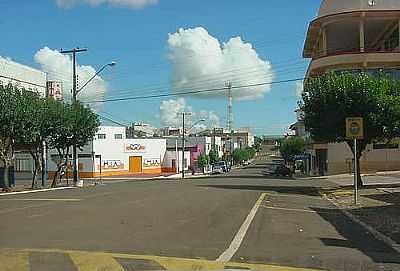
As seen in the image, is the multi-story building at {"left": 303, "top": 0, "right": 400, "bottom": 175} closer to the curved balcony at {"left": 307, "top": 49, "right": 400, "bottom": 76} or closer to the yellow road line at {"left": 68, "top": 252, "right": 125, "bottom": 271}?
the curved balcony at {"left": 307, "top": 49, "right": 400, "bottom": 76}

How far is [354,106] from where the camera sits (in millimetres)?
32781

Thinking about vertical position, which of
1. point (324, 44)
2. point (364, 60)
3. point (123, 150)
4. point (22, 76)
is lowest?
point (123, 150)

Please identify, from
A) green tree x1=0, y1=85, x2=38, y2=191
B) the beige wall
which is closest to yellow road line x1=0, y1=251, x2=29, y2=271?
green tree x1=0, y1=85, x2=38, y2=191

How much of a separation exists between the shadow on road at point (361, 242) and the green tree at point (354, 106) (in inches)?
602

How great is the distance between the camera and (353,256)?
443 inches

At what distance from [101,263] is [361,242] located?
6.15 metres

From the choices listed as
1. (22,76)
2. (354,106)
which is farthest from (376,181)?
(22,76)

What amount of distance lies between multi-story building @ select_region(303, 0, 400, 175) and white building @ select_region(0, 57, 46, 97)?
1004 inches

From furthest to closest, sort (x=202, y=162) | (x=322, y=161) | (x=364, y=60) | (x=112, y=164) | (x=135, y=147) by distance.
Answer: (x=202, y=162)
(x=135, y=147)
(x=112, y=164)
(x=322, y=161)
(x=364, y=60)

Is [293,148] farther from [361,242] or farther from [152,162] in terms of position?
[361,242]

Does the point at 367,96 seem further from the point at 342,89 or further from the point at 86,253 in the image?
the point at 86,253

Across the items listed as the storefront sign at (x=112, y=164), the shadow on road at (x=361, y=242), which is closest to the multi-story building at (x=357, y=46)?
the storefront sign at (x=112, y=164)

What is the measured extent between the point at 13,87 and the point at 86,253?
27.2 metres

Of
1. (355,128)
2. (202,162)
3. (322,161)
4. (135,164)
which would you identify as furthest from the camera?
(202,162)
